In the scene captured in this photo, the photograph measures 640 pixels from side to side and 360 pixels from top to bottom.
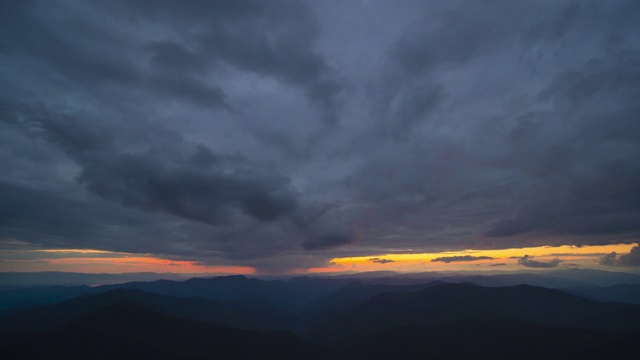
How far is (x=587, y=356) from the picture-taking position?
18100cm

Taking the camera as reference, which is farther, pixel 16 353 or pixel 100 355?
pixel 100 355

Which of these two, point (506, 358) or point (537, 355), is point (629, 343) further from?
point (506, 358)

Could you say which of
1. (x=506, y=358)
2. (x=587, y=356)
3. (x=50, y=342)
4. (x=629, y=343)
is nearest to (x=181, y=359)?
(x=50, y=342)

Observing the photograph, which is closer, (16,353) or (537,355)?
(16,353)

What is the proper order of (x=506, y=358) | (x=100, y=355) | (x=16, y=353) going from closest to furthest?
(x=16, y=353)
(x=100, y=355)
(x=506, y=358)

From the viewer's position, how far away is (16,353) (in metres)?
174

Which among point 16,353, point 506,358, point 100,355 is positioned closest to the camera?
point 16,353

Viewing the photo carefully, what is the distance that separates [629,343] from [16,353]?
13748 inches

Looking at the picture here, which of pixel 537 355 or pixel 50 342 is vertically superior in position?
pixel 50 342

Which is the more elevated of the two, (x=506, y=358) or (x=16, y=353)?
(x=16, y=353)

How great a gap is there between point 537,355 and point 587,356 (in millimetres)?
26404

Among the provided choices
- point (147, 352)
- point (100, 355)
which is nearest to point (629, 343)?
point (147, 352)

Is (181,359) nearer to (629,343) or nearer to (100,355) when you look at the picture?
(100,355)

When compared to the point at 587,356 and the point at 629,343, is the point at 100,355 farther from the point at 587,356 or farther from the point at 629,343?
the point at 629,343
